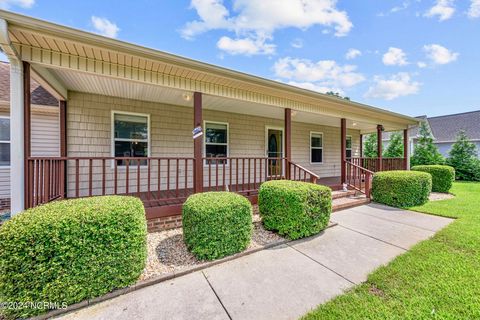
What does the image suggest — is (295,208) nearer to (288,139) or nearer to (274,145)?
(288,139)

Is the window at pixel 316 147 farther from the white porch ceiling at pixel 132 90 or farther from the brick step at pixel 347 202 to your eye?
the white porch ceiling at pixel 132 90

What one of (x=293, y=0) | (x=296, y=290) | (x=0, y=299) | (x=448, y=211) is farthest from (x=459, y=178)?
(x=0, y=299)

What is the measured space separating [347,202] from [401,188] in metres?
1.65

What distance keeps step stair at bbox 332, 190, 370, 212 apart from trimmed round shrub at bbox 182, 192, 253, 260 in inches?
140

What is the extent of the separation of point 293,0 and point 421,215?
6658 mm

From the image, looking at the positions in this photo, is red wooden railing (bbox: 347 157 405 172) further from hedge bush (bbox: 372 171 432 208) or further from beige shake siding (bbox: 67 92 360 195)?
beige shake siding (bbox: 67 92 360 195)

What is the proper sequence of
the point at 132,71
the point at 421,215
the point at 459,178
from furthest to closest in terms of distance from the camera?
the point at 459,178 → the point at 421,215 → the point at 132,71

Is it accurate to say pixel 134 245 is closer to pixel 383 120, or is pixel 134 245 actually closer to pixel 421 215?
pixel 421 215

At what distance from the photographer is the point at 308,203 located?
4.04 meters

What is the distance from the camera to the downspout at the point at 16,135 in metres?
2.98

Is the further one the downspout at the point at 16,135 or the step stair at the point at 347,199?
the step stair at the point at 347,199

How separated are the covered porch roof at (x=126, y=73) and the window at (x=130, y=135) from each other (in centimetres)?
59

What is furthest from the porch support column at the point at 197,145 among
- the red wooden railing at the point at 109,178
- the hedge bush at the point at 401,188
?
the hedge bush at the point at 401,188

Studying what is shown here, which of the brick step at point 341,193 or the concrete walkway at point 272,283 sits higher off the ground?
the brick step at point 341,193
